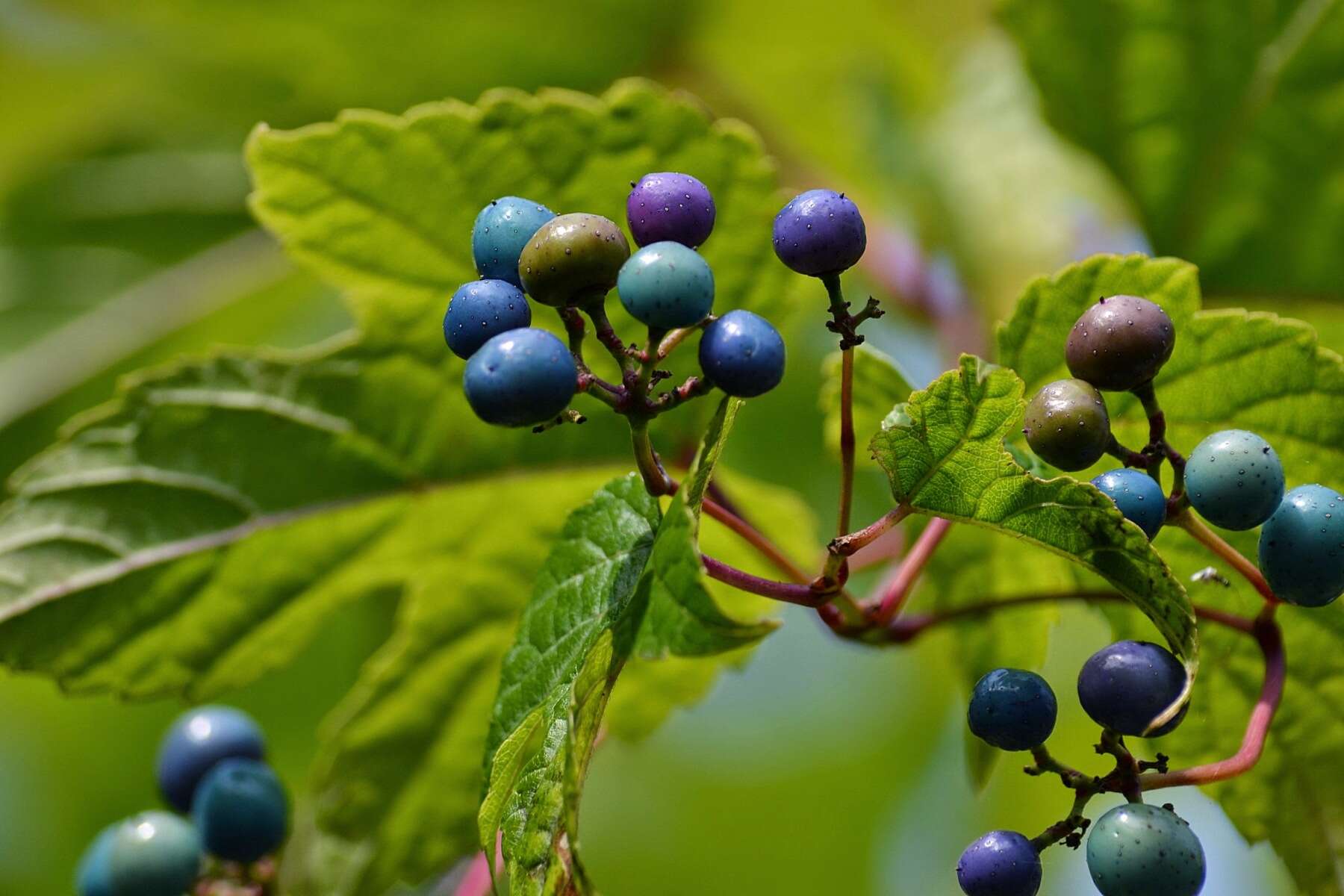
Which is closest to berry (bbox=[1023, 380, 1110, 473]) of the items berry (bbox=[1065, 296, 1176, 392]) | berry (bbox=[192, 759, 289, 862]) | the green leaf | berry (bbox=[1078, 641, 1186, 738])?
berry (bbox=[1065, 296, 1176, 392])

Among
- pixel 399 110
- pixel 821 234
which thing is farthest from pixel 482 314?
pixel 399 110

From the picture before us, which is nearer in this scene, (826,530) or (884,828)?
(826,530)

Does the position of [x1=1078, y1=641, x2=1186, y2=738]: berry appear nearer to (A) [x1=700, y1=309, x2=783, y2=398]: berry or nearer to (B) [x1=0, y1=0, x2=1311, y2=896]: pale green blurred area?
(A) [x1=700, y1=309, x2=783, y2=398]: berry

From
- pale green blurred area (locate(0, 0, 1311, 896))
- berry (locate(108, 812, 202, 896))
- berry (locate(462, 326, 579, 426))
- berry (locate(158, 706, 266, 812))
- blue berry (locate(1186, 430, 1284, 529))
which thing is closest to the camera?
berry (locate(462, 326, 579, 426))

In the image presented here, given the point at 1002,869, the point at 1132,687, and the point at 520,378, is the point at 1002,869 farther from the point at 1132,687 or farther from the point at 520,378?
the point at 520,378

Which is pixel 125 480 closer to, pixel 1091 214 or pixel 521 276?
pixel 521 276

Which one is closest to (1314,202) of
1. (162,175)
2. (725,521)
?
(725,521)

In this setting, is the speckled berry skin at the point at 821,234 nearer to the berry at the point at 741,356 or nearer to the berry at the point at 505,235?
the berry at the point at 741,356

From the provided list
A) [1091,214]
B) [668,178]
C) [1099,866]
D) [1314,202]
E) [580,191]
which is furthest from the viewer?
[1091,214]
